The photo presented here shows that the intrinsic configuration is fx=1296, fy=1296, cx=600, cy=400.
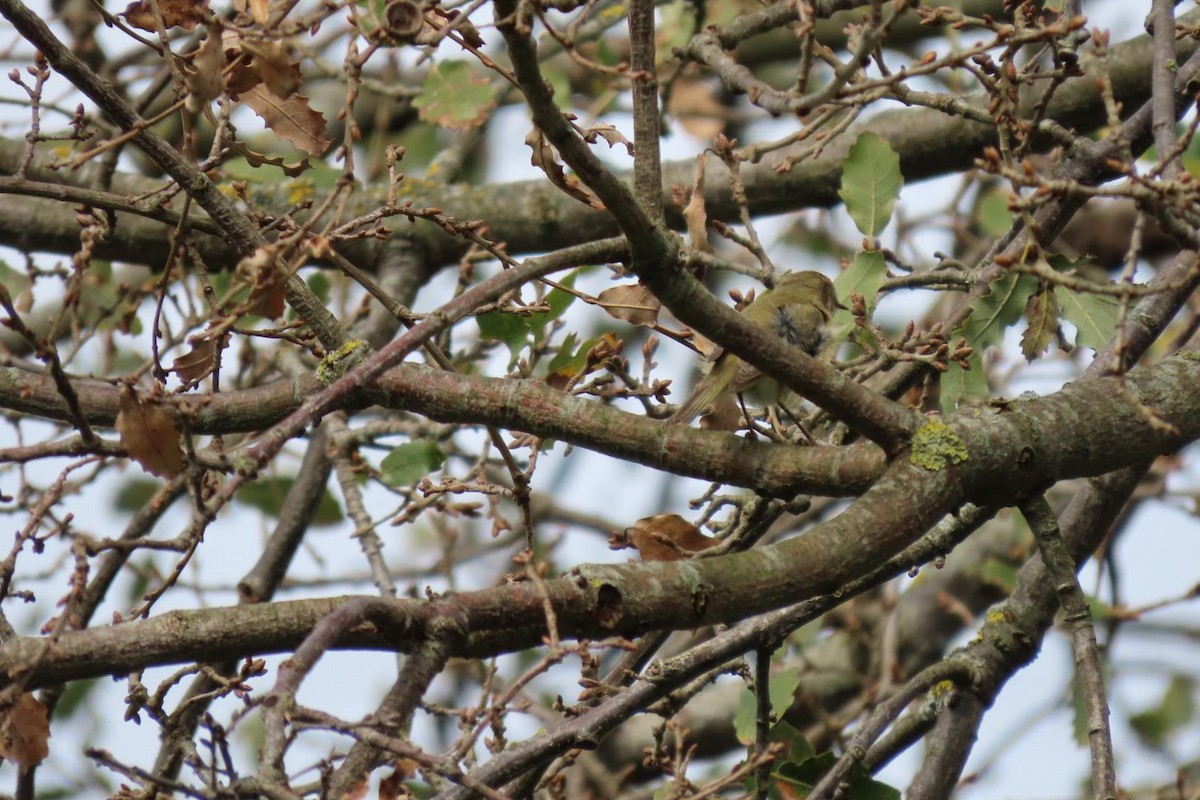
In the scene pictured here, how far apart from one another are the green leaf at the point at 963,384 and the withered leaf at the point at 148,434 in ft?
6.16

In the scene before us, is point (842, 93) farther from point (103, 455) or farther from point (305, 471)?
point (305, 471)

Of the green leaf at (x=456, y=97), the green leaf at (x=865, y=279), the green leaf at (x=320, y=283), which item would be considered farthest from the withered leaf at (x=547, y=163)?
the green leaf at (x=320, y=283)

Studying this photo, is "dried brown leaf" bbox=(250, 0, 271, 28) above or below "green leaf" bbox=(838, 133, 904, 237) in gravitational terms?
below

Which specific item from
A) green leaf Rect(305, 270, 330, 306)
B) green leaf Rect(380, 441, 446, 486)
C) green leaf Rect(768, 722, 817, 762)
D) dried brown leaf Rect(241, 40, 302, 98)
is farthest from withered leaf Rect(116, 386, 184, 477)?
green leaf Rect(305, 270, 330, 306)

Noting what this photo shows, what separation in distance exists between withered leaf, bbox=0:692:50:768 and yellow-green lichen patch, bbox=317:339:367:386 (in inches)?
29.6

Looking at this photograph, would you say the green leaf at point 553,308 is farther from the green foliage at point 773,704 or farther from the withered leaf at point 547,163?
the green foliage at point 773,704

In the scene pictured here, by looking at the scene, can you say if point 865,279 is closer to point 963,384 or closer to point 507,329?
point 963,384

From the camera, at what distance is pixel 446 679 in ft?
23.0

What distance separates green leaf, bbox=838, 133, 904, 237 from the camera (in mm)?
3396

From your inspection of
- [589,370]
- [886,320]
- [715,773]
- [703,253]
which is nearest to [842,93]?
[703,253]

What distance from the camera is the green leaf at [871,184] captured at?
3396 mm

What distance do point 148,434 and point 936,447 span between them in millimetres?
1393

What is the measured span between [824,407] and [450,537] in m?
3.74

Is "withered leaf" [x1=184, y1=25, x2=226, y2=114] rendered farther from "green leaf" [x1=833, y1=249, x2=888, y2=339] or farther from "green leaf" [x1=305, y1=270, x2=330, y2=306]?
"green leaf" [x1=305, y1=270, x2=330, y2=306]
